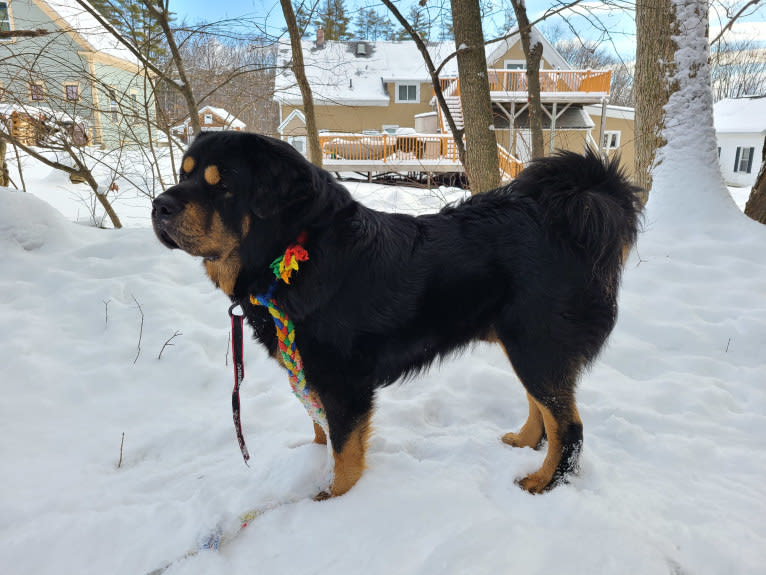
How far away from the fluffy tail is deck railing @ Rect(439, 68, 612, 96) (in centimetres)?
1790

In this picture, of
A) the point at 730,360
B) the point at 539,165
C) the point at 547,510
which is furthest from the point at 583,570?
the point at 730,360

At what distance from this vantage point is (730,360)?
10.7 feet

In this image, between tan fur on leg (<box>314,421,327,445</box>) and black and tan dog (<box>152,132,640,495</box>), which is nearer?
black and tan dog (<box>152,132,640,495</box>)

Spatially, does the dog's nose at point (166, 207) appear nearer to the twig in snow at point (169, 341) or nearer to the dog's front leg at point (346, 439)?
the dog's front leg at point (346, 439)

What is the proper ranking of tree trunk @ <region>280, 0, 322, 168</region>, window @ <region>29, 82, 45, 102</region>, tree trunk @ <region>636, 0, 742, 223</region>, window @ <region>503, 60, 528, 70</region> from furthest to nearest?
1. window @ <region>503, 60, 528, 70</region>
2. tree trunk @ <region>280, 0, 322, 168</region>
3. window @ <region>29, 82, 45, 102</region>
4. tree trunk @ <region>636, 0, 742, 223</region>

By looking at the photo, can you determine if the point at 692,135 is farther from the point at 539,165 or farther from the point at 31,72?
the point at 31,72

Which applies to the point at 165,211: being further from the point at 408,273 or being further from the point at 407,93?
the point at 407,93

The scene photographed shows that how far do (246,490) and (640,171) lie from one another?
20.2ft

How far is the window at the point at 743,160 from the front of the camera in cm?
2797

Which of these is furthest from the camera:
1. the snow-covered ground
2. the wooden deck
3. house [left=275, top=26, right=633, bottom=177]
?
house [left=275, top=26, right=633, bottom=177]

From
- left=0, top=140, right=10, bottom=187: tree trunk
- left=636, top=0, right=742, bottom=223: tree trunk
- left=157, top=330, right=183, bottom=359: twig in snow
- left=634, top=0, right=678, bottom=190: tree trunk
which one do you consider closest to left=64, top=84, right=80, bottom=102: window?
left=0, top=140, right=10, bottom=187: tree trunk

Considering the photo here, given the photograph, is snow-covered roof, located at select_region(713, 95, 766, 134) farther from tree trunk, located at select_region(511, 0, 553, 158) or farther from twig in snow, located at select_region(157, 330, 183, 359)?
twig in snow, located at select_region(157, 330, 183, 359)

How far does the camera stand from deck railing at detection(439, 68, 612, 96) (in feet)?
61.2

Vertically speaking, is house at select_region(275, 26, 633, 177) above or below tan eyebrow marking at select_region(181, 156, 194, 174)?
above
